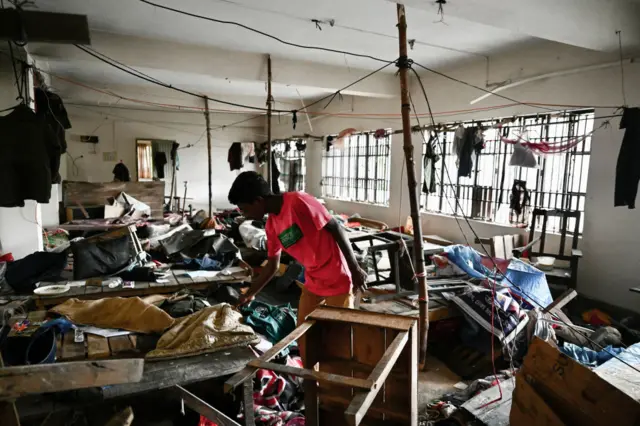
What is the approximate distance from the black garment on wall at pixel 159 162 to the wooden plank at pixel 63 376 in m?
12.1

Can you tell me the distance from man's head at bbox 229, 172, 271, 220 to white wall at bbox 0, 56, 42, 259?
408 cm

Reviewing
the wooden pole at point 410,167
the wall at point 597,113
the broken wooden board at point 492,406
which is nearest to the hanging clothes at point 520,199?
the wall at point 597,113

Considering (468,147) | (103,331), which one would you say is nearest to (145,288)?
(103,331)

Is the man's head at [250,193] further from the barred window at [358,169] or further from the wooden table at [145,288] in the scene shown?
the barred window at [358,169]

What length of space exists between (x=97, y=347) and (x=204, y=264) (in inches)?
69.3

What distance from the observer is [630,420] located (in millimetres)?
1836

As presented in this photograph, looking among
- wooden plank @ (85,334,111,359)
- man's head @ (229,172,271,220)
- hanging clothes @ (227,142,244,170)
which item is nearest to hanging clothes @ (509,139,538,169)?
man's head @ (229,172,271,220)

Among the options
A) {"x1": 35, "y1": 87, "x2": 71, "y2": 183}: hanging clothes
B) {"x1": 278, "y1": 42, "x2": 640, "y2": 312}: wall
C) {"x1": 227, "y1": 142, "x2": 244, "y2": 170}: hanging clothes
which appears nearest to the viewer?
{"x1": 278, "y1": 42, "x2": 640, "y2": 312}: wall

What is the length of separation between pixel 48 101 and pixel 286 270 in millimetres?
3662

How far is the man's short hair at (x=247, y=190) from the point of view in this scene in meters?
2.20

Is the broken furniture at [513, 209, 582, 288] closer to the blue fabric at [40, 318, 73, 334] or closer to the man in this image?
the man

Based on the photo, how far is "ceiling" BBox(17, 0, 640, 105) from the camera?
11.7ft

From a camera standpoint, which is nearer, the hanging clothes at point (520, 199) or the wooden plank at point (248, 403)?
the wooden plank at point (248, 403)

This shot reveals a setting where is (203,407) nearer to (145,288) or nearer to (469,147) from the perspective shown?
(145,288)
